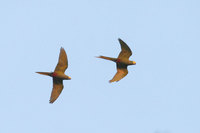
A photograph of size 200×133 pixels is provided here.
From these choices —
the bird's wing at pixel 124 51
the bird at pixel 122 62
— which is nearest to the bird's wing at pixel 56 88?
the bird at pixel 122 62

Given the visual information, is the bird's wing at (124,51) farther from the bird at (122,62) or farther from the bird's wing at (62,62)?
the bird's wing at (62,62)

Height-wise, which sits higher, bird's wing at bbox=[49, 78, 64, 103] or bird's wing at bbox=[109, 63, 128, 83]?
bird's wing at bbox=[109, 63, 128, 83]

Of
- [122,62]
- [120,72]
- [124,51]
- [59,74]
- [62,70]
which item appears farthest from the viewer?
[120,72]

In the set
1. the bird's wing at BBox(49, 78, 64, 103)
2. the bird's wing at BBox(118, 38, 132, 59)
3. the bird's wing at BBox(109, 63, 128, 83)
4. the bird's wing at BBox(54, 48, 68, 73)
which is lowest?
the bird's wing at BBox(49, 78, 64, 103)

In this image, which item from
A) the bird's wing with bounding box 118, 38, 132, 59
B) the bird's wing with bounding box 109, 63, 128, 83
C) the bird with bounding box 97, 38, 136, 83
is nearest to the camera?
the bird's wing with bounding box 118, 38, 132, 59

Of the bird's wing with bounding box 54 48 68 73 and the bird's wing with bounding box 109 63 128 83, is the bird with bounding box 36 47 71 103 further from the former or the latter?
the bird's wing with bounding box 109 63 128 83

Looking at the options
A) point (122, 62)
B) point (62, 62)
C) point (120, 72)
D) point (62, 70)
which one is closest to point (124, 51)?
point (122, 62)

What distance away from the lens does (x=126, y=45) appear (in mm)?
67938

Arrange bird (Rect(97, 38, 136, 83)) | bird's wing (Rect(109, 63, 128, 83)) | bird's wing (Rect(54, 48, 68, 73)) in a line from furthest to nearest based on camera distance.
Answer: bird's wing (Rect(109, 63, 128, 83))
bird (Rect(97, 38, 136, 83))
bird's wing (Rect(54, 48, 68, 73))

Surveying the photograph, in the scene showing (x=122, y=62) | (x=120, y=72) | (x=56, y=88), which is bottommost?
(x=56, y=88)

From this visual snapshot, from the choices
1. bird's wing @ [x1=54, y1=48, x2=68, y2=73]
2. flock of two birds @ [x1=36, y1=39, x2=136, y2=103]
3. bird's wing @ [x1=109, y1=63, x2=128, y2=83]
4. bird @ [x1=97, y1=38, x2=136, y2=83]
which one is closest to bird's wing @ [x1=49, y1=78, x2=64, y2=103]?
flock of two birds @ [x1=36, y1=39, x2=136, y2=103]

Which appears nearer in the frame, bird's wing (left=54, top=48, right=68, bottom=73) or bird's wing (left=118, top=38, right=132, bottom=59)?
bird's wing (left=54, top=48, right=68, bottom=73)

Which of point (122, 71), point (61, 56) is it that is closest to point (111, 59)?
point (122, 71)

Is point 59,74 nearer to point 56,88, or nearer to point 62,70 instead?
point 62,70
